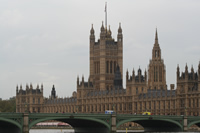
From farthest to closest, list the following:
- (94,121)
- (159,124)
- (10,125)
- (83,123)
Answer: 1. (159,124)
2. (83,123)
3. (94,121)
4. (10,125)

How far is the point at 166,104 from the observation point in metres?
168

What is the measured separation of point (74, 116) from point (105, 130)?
33.1ft

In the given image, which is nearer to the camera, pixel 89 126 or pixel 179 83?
pixel 89 126

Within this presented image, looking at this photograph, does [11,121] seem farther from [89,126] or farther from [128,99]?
[128,99]

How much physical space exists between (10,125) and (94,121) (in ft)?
48.7

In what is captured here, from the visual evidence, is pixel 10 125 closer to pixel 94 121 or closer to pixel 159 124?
pixel 94 121

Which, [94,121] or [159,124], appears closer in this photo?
[94,121]

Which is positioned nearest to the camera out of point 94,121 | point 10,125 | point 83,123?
point 10,125

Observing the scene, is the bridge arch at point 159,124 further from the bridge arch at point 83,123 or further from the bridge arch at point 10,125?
the bridge arch at point 10,125

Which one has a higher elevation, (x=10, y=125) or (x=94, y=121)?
(x=94, y=121)

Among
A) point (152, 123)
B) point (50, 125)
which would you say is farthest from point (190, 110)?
point (50, 125)

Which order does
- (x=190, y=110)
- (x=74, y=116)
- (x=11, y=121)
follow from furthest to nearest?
(x=190, y=110)
(x=74, y=116)
(x=11, y=121)

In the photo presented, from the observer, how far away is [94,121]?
112 meters

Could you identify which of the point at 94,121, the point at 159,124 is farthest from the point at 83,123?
the point at 159,124
